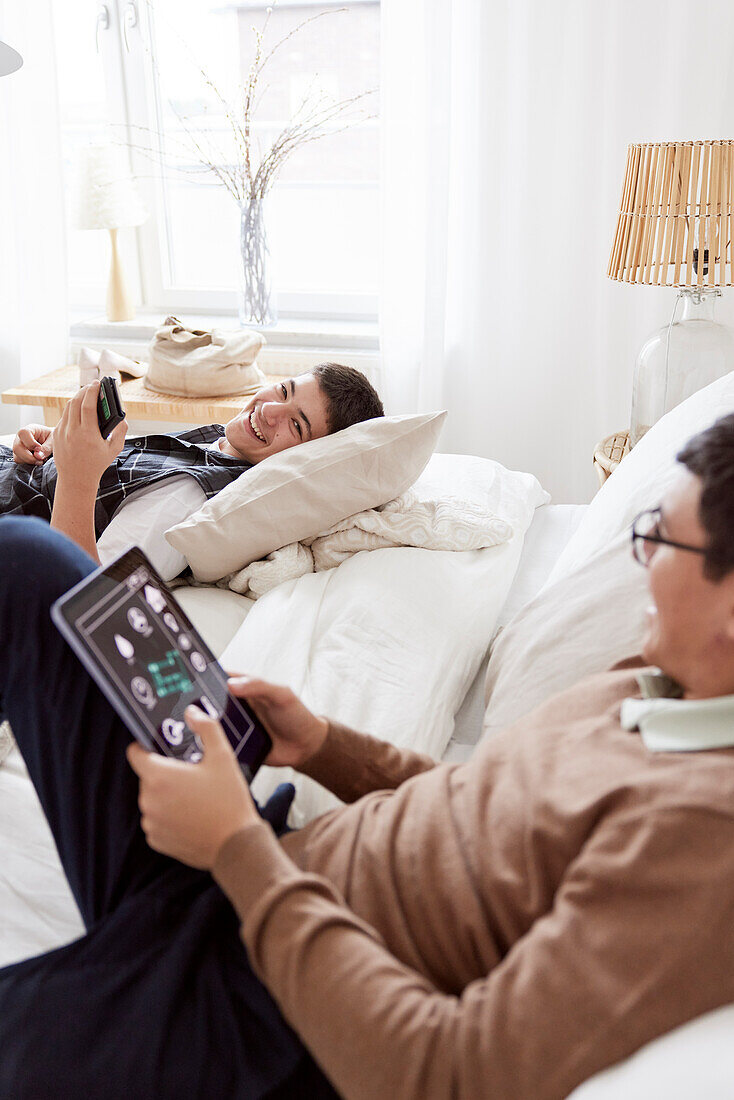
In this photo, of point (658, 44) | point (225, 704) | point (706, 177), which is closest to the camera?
point (225, 704)

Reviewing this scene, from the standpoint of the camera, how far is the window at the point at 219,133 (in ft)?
9.34

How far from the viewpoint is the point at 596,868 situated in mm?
638

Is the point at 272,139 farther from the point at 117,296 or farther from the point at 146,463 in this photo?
the point at 146,463

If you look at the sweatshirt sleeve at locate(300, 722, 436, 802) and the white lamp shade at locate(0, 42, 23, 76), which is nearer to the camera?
the sweatshirt sleeve at locate(300, 722, 436, 802)

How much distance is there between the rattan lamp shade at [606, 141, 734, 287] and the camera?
72.2 inches

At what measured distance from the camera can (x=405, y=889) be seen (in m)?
0.76

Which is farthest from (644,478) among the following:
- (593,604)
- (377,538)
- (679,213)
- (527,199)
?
(527,199)

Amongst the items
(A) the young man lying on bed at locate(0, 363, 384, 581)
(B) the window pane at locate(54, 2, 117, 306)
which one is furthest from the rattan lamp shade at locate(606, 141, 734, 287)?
(B) the window pane at locate(54, 2, 117, 306)

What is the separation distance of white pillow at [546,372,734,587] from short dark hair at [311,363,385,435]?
46cm

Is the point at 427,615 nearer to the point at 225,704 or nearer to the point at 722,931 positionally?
the point at 225,704

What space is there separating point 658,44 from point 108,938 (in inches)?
93.7

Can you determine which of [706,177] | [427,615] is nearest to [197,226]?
[706,177]

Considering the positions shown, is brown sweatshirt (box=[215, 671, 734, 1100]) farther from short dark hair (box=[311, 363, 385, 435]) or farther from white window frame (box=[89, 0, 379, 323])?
white window frame (box=[89, 0, 379, 323])

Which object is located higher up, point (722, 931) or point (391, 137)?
point (391, 137)
